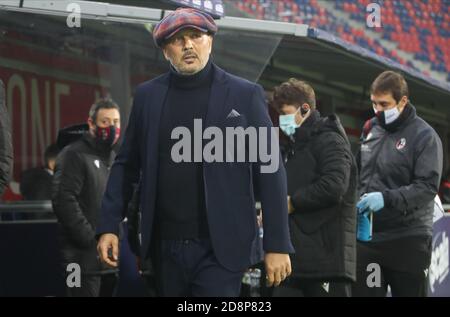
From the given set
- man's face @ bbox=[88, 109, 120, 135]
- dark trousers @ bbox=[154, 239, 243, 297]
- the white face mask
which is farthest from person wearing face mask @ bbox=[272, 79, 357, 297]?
dark trousers @ bbox=[154, 239, 243, 297]

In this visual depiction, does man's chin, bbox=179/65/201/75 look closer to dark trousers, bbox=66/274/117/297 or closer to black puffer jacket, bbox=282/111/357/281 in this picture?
black puffer jacket, bbox=282/111/357/281

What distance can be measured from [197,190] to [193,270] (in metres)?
0.28

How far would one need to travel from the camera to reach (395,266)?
6.18 meters

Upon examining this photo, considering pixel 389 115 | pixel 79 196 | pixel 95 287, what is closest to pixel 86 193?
pixel 79 196

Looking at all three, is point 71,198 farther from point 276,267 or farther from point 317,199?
point 276,267

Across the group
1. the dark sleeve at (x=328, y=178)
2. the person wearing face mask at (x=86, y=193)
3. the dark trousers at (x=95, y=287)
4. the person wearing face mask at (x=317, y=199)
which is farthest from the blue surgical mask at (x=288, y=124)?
the dark trousers at (x=95, y=287)

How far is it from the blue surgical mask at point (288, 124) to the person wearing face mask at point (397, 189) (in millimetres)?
534

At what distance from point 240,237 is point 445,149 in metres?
8.05

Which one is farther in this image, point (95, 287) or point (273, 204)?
point (95, 287)

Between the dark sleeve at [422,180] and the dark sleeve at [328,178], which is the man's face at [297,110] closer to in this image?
the dark sleeve at [328,178]

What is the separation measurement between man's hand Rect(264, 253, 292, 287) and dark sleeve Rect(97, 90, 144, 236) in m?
0.58

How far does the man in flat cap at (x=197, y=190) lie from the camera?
4078 mm

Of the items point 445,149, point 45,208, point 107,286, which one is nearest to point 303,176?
point 107,286

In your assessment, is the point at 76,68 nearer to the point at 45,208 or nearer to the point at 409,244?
the point at 45,208
